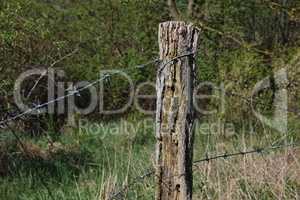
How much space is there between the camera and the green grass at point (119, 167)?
16.0ft

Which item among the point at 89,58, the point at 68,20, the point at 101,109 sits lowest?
the point at 101,109

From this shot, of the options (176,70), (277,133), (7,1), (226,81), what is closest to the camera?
(176,70)

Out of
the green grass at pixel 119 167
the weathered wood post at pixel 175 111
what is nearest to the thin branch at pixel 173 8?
the green grass at pixel 119 167

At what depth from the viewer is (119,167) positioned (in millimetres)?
6016

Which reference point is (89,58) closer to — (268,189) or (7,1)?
(7,1)

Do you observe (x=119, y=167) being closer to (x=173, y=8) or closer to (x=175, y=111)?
(x=175, y=111)

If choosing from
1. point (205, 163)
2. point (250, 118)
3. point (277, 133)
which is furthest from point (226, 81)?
point (205, 163)

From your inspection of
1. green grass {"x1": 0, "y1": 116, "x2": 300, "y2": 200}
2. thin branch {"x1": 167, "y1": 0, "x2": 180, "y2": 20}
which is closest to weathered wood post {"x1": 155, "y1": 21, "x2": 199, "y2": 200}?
green grass {"x1": 0, "y1": 116, "x2": 300, "y2": 200}

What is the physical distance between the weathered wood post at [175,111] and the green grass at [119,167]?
57.0 inches

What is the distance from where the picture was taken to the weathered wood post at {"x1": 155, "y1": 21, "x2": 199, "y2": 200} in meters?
3.16

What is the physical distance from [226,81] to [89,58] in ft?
9.41

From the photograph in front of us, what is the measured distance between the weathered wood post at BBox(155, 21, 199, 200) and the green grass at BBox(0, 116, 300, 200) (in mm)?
1447

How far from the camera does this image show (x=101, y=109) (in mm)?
11617

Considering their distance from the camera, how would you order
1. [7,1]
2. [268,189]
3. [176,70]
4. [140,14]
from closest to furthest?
[176,70] < [268,189] < [7,1] < [140,14]
